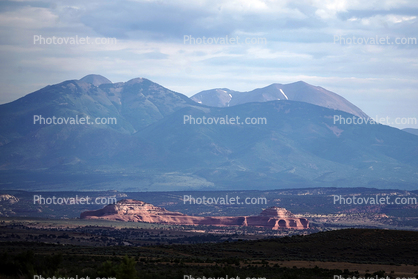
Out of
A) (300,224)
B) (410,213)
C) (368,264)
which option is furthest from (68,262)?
(410,213)

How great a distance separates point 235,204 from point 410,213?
54.0m

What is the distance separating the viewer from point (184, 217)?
133125 millimetres

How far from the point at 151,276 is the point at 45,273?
18.9 ft

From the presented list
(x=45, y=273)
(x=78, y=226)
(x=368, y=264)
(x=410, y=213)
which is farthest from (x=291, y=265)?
(x=410, y=213)

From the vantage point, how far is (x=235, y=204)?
181m

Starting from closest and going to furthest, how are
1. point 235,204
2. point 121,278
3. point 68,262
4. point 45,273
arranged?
point 121,278, point 45,273, point 68,262, point 235,204

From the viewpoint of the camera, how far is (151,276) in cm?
3262

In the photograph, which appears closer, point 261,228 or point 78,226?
point 78,226

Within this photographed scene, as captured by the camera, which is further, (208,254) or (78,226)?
(78,226)

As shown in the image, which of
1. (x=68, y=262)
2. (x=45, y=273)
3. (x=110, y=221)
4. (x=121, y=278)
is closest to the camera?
(x=121, y=278)

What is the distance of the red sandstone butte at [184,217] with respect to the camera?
123688mm

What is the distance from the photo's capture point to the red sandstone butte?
406 feet

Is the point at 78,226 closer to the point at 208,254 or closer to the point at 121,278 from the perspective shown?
the point at 208,254

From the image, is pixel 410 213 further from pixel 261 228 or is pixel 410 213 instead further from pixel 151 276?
pixel 151 276
